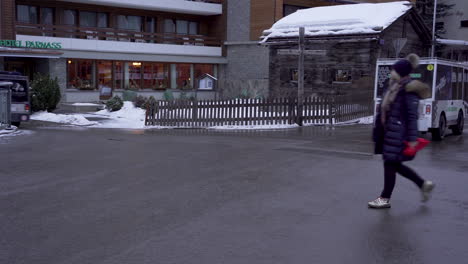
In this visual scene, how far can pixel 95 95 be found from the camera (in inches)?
1478

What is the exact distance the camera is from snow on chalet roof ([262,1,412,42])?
93.8 ft

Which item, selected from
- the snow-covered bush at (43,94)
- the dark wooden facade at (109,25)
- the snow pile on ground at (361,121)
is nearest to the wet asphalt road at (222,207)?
the snow pile on ground at (361,121)

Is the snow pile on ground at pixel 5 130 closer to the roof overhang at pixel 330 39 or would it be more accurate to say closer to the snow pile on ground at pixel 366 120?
the snow pile on ground at pixel 366 120

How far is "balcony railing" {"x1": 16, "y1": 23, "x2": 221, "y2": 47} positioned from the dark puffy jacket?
104 feet

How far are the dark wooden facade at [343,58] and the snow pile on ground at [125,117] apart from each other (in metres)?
8.44

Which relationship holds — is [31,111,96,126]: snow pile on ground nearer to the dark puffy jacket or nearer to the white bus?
the white bus

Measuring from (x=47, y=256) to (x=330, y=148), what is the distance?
31.5ft

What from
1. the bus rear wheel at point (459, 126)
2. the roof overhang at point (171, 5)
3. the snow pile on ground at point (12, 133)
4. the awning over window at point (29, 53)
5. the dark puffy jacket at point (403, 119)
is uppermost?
the roof overhang at point (171, 5)

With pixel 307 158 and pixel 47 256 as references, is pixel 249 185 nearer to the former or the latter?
pixel 307 158

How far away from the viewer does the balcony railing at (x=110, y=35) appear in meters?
35.8

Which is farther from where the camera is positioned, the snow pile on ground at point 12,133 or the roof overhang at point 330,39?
the roof overhang at point 330,39

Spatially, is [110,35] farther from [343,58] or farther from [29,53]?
[343,58]

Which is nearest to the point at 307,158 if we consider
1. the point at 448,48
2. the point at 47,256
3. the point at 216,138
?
the point at 216,138

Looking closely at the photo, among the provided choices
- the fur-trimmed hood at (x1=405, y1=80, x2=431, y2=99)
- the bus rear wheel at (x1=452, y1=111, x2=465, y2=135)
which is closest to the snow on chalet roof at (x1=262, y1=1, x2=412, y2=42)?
the bus rear wheel at (x1=452, y1=111, x2=465, y2=135)
